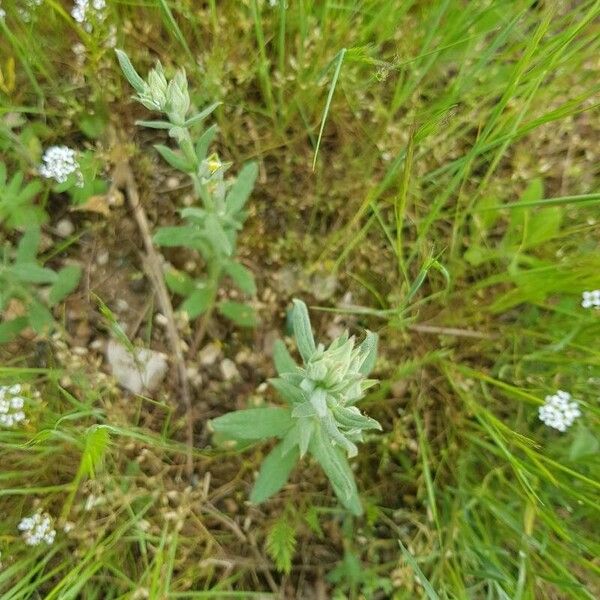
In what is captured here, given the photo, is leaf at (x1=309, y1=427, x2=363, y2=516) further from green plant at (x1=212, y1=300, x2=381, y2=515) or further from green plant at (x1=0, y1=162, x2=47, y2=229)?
green plant at (x1=0, y1=162, x2=47, y2=229)

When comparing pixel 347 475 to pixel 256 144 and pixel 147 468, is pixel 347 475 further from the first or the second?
pixel 256 144

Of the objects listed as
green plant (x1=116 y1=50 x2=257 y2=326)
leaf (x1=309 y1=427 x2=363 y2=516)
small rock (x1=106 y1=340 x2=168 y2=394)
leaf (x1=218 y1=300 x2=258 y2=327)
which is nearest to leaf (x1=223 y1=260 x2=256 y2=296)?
green plant (x1=116 y1=50 x2=257 y2=326)

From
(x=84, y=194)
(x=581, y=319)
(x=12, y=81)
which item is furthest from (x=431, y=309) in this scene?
(x=12, y=81)

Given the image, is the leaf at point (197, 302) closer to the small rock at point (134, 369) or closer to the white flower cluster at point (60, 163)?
the small rock at point (134, 369)

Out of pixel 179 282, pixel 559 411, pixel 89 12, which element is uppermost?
pixel 89 12

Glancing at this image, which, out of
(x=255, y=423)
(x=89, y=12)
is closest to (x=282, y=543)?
(x=255, y=423)

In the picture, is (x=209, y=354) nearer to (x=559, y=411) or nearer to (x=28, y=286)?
(x=28, y=286)

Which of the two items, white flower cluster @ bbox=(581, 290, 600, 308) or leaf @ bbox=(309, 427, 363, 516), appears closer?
leaf @ bbox=(309, 427, 363, 516)
